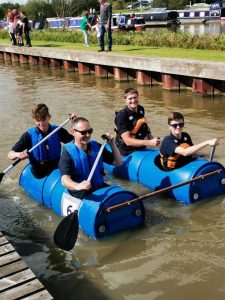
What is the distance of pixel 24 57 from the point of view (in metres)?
21.5

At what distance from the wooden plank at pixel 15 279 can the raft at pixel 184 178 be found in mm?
2642

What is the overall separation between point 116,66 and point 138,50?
1720 millimetres

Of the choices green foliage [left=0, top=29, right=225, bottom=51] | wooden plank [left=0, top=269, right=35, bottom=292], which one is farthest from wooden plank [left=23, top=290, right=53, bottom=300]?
green foliage [left=0, top=29, right=225, bottom=51]

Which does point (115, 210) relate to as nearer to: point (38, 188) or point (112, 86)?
point (38, 188)

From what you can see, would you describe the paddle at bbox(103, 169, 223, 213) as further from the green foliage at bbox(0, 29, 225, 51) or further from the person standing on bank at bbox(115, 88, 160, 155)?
the green foliage at bbox(0, 29, 225, 51)

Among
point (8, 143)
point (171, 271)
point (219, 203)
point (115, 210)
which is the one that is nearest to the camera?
point (171, 271)

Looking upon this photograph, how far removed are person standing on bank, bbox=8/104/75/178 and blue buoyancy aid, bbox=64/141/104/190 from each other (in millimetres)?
822

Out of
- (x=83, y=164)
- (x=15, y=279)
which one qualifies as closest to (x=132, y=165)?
(x=83, y=164)

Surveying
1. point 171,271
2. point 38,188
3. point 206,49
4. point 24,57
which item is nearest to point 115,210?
point 171,271

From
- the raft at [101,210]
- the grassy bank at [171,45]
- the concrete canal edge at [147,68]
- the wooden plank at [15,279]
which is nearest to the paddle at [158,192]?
the raft at [101,210]

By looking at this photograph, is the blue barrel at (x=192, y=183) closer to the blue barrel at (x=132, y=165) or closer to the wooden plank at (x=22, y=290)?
the blue barrel at (x=132, y=165)

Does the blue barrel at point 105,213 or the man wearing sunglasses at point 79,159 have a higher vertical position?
the man wearing sunglasses at point 79,159

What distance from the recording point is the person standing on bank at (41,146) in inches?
226

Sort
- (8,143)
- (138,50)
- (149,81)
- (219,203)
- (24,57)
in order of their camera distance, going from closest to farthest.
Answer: (219,203) → (8,143) → (149,81) → (138,50) → (24,57)
